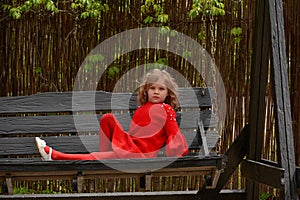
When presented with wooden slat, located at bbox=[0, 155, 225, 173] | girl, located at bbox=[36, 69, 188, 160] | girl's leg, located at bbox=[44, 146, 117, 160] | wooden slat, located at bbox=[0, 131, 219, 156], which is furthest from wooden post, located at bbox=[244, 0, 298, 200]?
wooden slat, located at bbox=[0, 131, 219, 156]

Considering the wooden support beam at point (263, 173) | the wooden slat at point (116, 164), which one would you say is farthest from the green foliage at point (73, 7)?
the wooden slat at point (116, 164)

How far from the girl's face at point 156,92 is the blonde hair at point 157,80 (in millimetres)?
32

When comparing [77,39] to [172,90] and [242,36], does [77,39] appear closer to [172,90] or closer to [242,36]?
[242,36]

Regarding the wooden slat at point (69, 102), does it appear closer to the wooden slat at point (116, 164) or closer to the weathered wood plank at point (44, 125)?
the weathered wood plank at point (44, 125)

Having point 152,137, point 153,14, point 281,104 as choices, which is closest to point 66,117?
point 152,137

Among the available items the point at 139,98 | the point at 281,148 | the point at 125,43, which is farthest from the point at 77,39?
the point at 281,148

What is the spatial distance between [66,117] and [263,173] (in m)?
1.48

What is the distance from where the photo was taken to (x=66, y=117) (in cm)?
412

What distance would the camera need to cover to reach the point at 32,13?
5594 millimetres

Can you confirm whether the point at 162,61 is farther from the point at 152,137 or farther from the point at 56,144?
the point at 152,137

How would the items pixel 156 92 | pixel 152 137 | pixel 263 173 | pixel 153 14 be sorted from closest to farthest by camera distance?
pixel 263 173
pixel 152 137
pixel 156 92
pixel 153 14

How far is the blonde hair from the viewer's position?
374cm

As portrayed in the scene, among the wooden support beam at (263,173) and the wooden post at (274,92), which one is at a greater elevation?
the wooden post at (274,92)

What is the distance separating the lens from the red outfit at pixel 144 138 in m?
3.43
